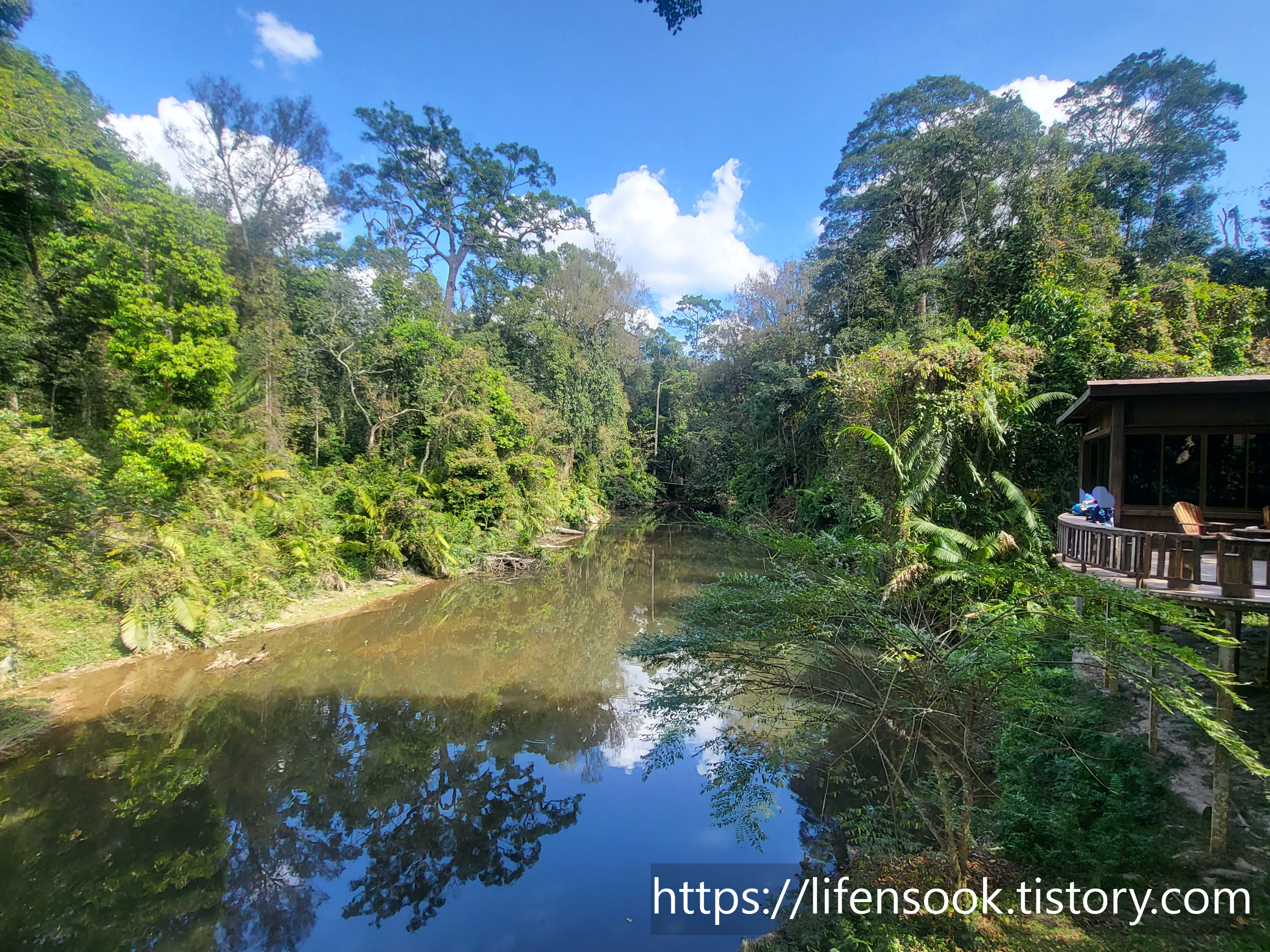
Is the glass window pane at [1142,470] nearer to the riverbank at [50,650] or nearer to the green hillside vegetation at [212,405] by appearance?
the green hillside vegetation at [212,405]

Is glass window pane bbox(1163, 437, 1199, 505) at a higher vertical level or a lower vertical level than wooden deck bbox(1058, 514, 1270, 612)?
higher

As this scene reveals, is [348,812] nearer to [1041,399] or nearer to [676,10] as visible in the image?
[676,10]

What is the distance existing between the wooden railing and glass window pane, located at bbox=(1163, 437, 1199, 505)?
9.05 feet

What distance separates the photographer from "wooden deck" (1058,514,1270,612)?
14.6ft

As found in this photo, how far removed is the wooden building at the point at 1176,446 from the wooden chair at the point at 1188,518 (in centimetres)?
38

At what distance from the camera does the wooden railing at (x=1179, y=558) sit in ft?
14.7

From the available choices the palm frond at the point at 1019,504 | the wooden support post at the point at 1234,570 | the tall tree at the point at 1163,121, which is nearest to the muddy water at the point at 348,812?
the wooden support post at the point at 1234,570

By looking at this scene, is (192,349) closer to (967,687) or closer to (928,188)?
(967,687)

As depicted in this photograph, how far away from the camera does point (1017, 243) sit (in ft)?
45.7

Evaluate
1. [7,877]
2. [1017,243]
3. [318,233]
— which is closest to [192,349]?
[7,877]

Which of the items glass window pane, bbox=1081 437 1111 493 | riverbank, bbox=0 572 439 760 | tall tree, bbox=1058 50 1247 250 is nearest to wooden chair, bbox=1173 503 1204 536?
glass window pane, bbox=1081 437 1111 493

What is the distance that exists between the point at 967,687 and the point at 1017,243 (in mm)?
14198

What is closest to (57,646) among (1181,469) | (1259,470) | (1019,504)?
(1019,504)

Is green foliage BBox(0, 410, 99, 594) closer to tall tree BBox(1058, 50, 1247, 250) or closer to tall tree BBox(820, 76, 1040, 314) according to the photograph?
tall tree BBox(820, 76, 1040, 314)
